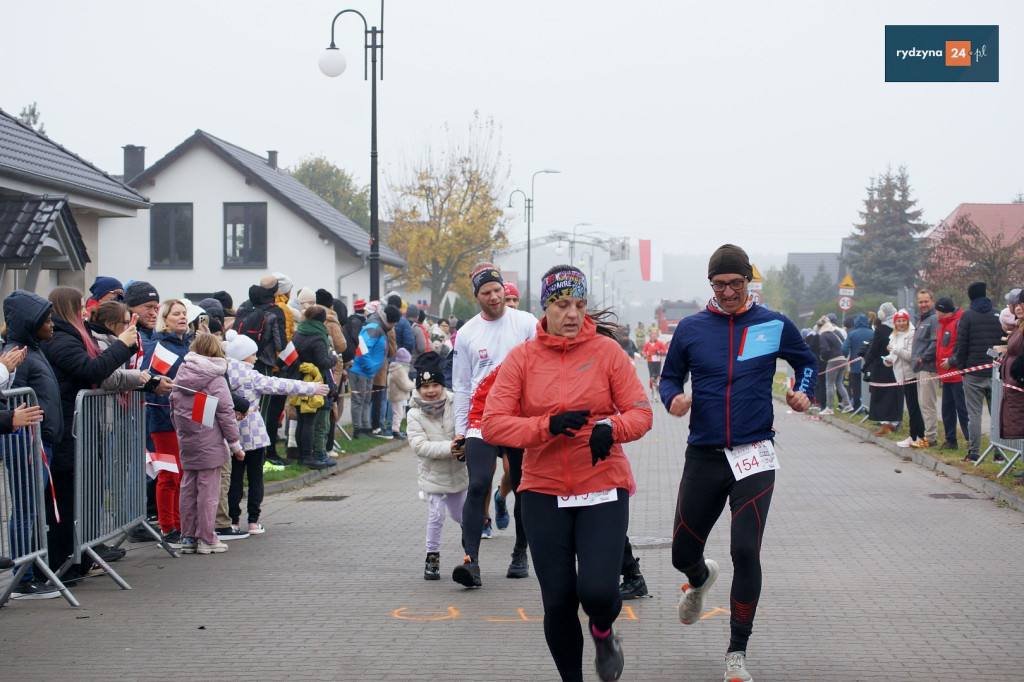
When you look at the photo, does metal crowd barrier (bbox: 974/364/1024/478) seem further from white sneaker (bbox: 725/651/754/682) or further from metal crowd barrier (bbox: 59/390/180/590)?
metal crowd barrier (bbox: 59/390/180/590)

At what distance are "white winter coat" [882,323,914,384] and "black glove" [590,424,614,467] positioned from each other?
1346cm

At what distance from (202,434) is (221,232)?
33.1 meters

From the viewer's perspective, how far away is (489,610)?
6785mm

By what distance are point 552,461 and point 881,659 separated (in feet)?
7.08

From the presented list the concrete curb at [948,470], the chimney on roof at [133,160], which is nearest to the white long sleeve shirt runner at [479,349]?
the concrete curb at [948,470]

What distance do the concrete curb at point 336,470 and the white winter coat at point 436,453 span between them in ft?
15.9

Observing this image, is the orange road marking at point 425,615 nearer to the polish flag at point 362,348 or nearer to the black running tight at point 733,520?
the black running tight at point 733,520

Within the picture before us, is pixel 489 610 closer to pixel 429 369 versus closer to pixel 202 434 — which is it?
pixel 429 369

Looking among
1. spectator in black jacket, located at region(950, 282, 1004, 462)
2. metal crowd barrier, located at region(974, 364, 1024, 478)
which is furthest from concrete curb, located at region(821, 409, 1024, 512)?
spectator in black jacket, located at region(950, 282, 1004, 462)

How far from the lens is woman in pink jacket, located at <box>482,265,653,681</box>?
4652 mm

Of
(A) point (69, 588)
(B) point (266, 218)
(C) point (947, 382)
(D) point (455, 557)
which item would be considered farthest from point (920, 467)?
(B) point (266, 218)

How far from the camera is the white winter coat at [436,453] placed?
783 centimetres

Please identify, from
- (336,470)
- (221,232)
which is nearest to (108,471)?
(336,470)

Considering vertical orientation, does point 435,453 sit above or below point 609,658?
above
